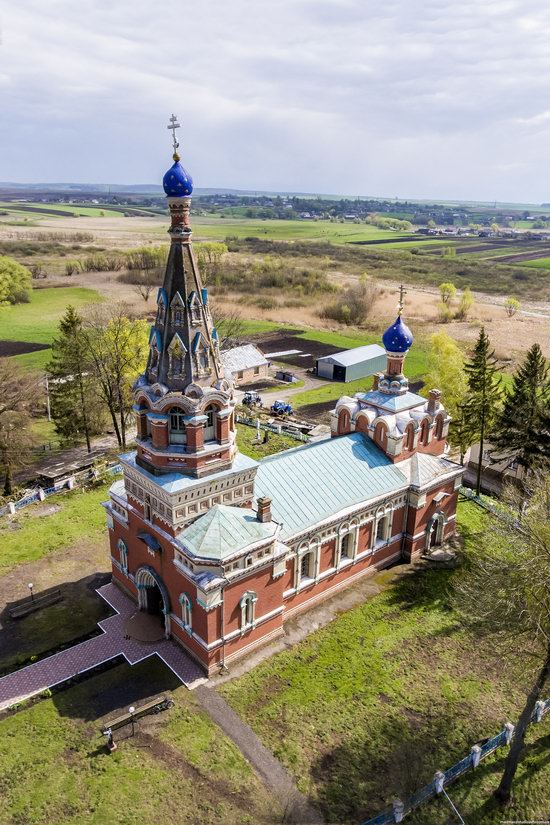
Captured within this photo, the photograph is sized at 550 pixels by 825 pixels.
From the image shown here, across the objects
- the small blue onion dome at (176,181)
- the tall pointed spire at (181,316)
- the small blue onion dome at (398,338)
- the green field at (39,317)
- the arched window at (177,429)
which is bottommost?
the green field at (39,317)

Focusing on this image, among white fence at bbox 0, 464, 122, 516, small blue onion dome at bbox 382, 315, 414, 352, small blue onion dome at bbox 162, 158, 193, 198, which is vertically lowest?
white fence at bbox 0, 464, 122, 516

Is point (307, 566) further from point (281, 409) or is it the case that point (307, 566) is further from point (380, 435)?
point (281, 409)

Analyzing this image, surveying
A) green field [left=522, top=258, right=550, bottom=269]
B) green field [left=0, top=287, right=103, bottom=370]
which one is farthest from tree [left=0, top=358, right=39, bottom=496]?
green field [left=522, top=258, right=550, bottom=269]

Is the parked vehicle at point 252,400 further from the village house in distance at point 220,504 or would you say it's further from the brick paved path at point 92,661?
the brick paved path at point 92,661

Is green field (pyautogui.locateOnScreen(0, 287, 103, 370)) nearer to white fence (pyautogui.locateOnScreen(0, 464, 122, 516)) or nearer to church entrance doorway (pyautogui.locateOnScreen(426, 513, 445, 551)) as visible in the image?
white fence (pyautogui.locateOnScreen(0, 464, 122, 516))

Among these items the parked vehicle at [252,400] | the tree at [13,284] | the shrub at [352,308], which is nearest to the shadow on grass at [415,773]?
the parked vehicle at [252,400]
